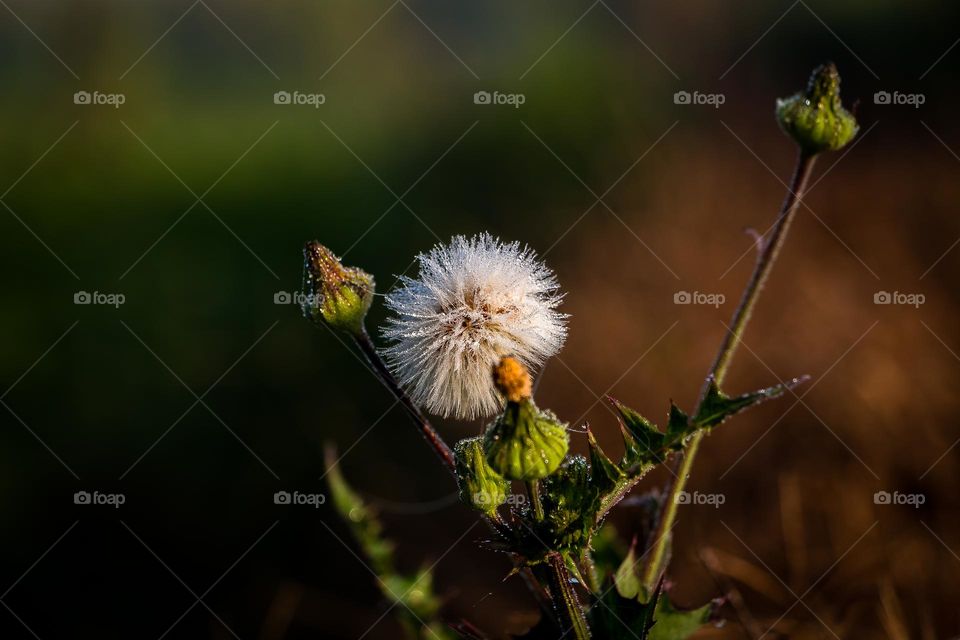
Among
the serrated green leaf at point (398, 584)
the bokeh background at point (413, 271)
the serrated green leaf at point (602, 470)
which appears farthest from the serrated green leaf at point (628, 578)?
the bokeh background at point (413, 271)

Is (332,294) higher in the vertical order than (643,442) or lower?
higher

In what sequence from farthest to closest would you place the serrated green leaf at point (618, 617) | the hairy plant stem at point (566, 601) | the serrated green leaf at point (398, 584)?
1. the serrated green leaf at point (398, 584)
2. the serrated green leaf at point (618, 617)
3. the hairy plant stem at point (566, 601)

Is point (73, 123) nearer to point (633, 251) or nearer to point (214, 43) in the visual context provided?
point (214, 43)

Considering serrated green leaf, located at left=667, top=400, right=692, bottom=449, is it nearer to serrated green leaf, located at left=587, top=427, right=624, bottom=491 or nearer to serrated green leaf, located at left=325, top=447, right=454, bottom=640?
serrated green leaf, located at left=587, top=427, right=624, bottom=491

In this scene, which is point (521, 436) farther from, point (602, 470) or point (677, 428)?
point (677, 428)

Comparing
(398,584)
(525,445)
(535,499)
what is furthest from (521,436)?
(398,584)

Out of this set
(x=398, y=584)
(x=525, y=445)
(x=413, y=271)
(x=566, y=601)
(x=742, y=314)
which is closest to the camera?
(x=525, y=445)

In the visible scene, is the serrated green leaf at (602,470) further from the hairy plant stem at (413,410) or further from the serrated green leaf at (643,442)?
the hairy plant stem at (413,410)

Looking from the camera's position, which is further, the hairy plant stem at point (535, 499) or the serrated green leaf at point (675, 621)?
the serrated green leaf at point (675, 621)
